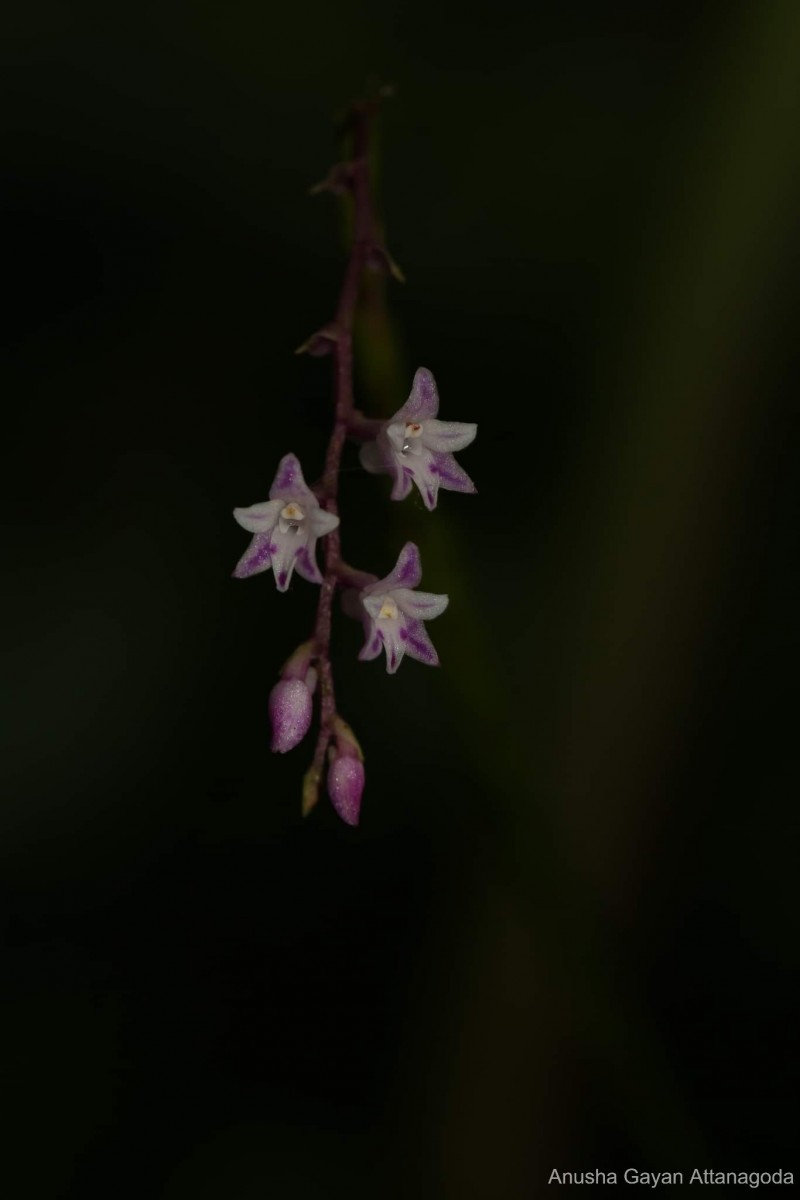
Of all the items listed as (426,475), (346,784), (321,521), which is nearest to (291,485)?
(321,521)

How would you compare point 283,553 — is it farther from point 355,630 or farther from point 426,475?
point 355,630

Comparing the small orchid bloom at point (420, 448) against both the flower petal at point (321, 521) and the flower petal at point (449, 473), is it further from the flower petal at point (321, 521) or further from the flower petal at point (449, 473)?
the flower petal at point (321, 521)

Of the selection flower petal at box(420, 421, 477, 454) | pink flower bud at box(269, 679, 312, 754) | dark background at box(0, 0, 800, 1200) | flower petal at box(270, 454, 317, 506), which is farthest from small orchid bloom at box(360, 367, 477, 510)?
dark background at box(0, 0, 800, 1200)

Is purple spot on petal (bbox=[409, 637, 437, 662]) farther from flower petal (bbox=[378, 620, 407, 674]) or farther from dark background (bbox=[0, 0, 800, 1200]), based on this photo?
dark background (bbox=[0, 0, 800, 1200])

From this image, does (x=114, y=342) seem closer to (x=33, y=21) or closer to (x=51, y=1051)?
(x=33, y=21)

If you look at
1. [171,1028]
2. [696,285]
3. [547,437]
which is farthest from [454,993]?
[696,285]

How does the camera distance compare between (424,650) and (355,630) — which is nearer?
(424,650)

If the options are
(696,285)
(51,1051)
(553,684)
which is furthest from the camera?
(553,684)
